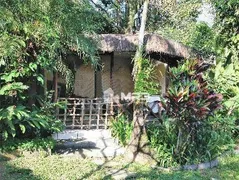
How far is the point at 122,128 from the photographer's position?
6305 millimetres

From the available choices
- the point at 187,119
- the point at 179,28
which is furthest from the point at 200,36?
the point at 187,119

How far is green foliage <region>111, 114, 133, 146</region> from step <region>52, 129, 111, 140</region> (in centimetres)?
27

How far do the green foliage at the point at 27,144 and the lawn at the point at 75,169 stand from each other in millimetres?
123

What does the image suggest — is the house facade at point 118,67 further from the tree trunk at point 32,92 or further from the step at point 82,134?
the tree trunk at point 32,92

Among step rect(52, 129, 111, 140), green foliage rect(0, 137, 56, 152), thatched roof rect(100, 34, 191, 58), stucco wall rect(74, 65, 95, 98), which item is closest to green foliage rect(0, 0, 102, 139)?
green foliage rect(0, 137, 56, 152)

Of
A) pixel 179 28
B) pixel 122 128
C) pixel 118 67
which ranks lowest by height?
pixel 122 128

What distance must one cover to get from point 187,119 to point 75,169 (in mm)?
2006

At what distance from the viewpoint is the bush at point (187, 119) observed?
5.11 meters

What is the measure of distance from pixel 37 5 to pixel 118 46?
4.17m

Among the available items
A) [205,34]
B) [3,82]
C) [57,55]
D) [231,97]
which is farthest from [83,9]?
[205,34]

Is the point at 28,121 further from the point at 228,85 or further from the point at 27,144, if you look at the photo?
the point at 228,85

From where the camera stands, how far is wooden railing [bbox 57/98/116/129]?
7.07 metres

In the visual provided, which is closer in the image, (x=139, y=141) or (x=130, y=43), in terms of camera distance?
(x=139, y=141)

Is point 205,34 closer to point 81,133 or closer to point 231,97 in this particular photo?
point 231,97
